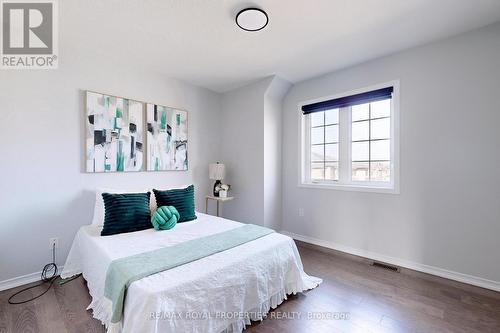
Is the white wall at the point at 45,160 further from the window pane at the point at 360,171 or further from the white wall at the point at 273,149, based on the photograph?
the window pane at the point at 360,171

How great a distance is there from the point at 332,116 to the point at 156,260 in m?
2.89

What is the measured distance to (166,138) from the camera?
3.29 metres

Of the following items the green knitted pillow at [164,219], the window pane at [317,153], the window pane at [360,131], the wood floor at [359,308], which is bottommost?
the wood floor at [359,308]

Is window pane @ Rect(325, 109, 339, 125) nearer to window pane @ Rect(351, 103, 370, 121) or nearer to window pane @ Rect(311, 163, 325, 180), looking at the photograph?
window pane @ Rect(351, 103, 370, 121)

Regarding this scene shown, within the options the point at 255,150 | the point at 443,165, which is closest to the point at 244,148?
the point at 255,150

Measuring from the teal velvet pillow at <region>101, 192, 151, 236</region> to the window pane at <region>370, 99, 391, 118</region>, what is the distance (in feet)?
A: 9.74

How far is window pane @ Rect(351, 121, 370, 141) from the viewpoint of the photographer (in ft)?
9.86

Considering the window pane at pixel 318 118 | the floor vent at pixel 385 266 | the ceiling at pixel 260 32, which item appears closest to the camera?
the ceiling at pixel 260 32

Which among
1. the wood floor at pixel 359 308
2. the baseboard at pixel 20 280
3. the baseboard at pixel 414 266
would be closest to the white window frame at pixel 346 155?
the baseboard at pixel 414 266

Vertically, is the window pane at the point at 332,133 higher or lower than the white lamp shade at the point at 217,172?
higher

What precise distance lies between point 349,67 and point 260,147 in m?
1.61

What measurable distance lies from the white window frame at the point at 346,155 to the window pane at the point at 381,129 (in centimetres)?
8

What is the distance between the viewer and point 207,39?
236cm

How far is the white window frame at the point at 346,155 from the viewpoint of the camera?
270 centimetres
